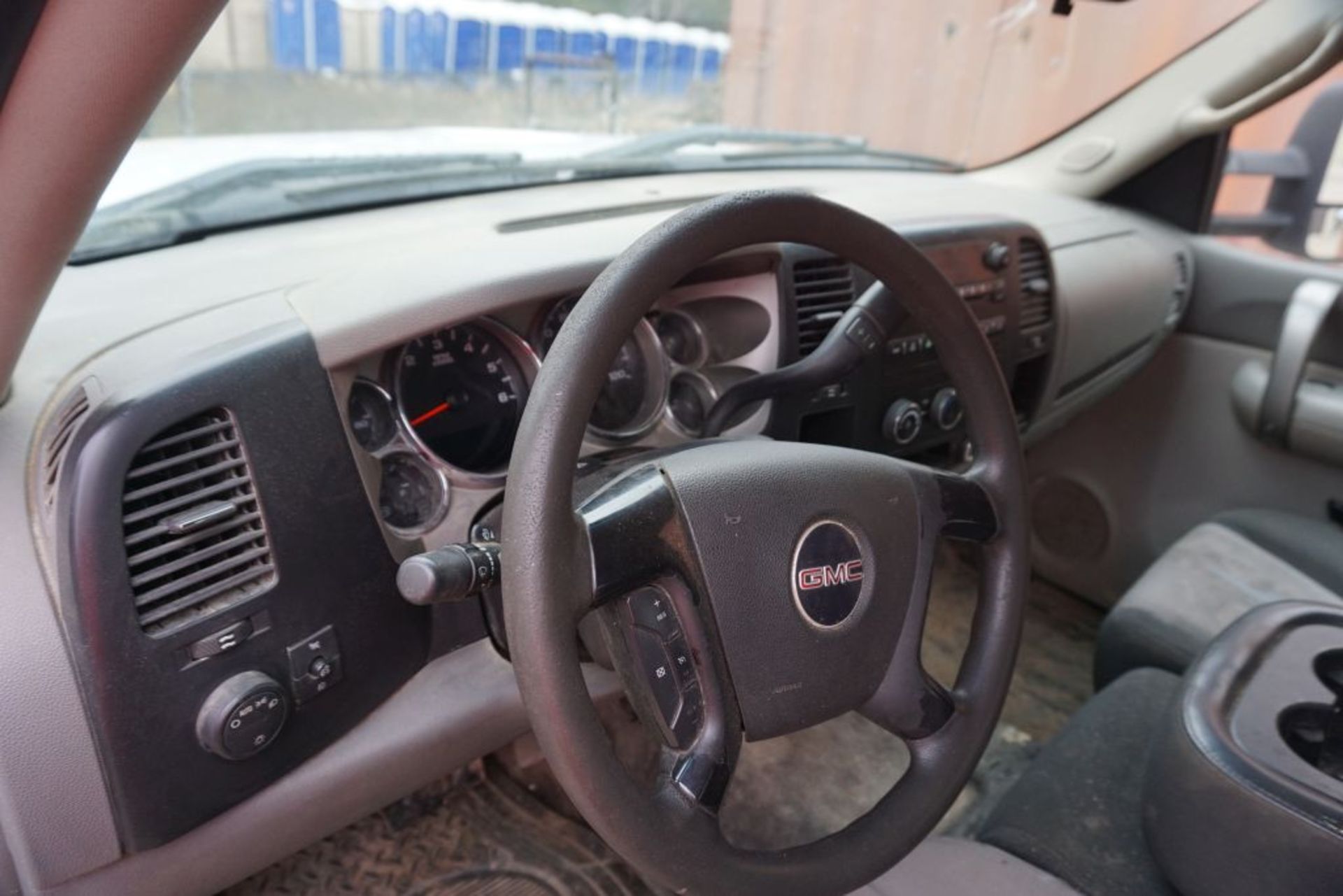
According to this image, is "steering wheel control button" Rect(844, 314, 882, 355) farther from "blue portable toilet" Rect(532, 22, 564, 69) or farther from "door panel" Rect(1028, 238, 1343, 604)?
"door panel" Rect(1028, 238, 1343, 604)

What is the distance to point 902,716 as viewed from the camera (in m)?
1.01

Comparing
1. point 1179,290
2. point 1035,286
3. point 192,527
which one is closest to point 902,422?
point 1035,286

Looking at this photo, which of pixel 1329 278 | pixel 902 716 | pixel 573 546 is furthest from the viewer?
pixel 1329 278

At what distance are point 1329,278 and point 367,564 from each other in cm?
214

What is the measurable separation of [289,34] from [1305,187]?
88.2 inches

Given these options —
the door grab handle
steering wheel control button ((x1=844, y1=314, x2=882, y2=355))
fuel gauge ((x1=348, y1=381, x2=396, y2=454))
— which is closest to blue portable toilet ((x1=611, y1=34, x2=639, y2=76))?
steering wheel control button ((x1=844, y1=314, x2=882, y2=355))

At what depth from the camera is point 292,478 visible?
96cm

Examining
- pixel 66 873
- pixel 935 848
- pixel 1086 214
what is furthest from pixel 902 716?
pixel 1086 214

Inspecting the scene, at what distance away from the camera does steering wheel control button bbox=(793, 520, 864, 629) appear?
0.92m

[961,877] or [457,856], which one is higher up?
[961,877]

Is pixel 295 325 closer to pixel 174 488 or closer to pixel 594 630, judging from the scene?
pixel 174 488

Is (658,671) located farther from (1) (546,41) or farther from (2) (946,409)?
(1) (546,41)

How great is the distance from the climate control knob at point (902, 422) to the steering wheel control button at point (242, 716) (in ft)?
3.26

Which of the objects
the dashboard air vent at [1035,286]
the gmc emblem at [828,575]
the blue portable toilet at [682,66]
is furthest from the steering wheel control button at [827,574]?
the blue portable toilet at [682,66]
